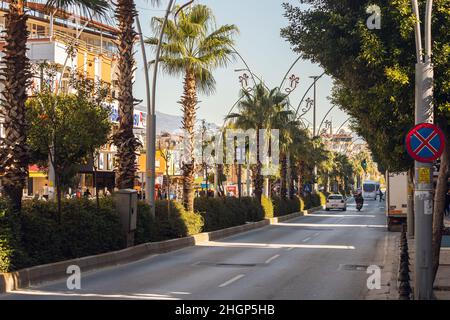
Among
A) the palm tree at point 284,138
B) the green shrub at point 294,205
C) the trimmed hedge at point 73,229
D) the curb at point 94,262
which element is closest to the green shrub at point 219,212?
the curb at point 94,262

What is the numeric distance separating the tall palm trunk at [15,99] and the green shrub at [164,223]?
22.1 feet

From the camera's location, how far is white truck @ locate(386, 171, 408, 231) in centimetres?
3869

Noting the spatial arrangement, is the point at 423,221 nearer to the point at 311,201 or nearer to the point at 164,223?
the point at 164,223

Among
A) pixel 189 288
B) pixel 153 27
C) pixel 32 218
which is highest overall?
pixel 153 27

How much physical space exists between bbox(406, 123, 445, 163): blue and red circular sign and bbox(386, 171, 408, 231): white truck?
26619 millimetres

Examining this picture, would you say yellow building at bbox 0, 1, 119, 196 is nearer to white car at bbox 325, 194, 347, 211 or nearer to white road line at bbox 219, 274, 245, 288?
white car at bbox 325, 194, 347, 211

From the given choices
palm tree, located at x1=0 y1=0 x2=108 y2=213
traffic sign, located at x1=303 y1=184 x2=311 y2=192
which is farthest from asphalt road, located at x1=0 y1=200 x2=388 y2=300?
traffic sign, located at x1=303 y1=184 x2=311 y2=192

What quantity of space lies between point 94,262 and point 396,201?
2415 centimetres

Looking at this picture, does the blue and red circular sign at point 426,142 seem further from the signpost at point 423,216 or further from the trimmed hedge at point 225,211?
the trimmed hedge at point 225,211
